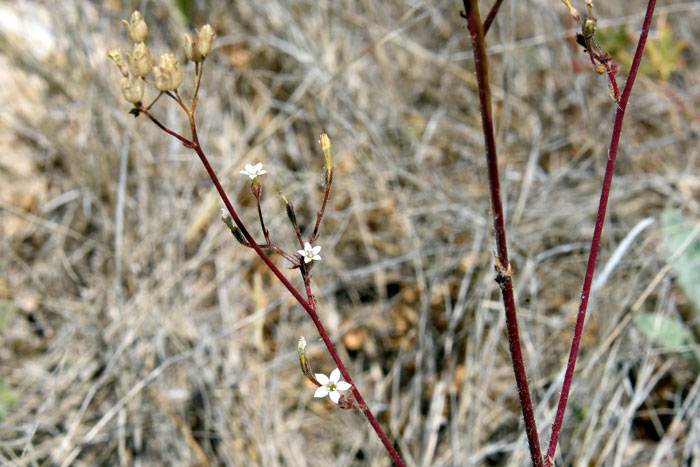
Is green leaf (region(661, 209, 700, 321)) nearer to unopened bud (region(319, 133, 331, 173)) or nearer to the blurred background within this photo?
the blurred background

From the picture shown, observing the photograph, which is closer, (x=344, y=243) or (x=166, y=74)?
(x=166, y=74)

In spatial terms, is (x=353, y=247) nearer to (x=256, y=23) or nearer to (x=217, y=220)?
(x=217, y=220)

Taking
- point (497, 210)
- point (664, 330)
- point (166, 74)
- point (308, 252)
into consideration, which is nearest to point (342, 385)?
point (308, 252)

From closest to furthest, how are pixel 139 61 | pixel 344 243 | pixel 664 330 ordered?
1. pixel 139 61
2. pixel 664 330
3. pixel 344 243

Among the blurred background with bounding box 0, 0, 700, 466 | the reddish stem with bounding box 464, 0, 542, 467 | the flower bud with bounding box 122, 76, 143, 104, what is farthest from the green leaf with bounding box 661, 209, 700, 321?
the flower bud with bounding box 122, 76, 143, 104

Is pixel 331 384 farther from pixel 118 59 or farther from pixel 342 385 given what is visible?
pixel 118 59

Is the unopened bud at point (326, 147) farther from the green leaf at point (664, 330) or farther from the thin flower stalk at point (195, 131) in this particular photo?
the green leaf at point (664, 330)

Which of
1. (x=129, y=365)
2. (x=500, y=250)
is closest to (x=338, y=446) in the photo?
(x=129, y=365)
